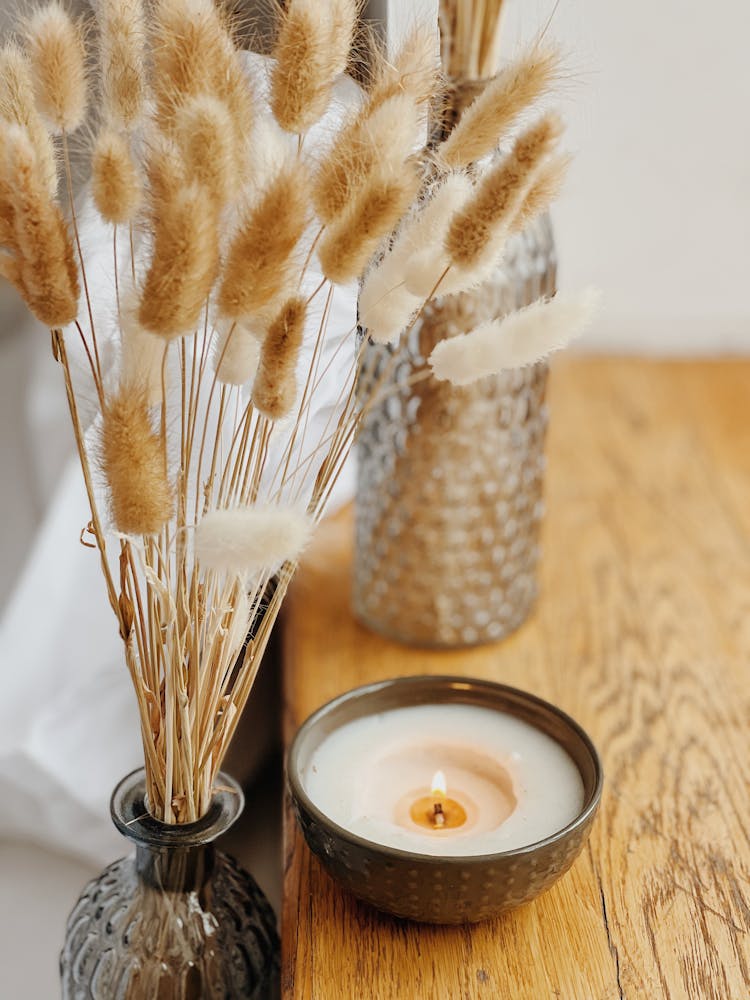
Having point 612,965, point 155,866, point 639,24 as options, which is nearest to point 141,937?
point 155,866

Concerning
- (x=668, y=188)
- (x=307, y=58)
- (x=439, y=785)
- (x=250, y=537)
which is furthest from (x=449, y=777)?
(x=668, y=188)

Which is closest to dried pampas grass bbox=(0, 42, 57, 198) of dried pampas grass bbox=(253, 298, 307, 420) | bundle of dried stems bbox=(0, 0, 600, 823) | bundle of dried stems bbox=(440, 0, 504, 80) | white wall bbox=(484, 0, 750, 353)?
bundle of dried stems bbox=(0, 0, 600, 823)

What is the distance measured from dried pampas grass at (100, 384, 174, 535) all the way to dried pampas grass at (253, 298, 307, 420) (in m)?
0.05

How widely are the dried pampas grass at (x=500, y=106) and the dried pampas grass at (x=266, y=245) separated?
8cm

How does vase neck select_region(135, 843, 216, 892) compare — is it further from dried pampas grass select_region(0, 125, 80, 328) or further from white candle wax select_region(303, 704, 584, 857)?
dried pampas grass select_region(0, 125, 80, 328)

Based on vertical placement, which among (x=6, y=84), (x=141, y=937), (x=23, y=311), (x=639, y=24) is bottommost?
(x=141, y=937)

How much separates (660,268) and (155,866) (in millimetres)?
1031

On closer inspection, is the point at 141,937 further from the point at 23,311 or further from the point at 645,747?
the point at 23,311

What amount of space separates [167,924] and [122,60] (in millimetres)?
419

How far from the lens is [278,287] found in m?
0.41

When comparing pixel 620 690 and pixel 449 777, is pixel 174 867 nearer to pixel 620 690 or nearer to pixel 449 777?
pixel 449 777

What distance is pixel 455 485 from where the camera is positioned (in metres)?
0.78

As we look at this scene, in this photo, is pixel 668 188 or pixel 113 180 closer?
pixel 113 180

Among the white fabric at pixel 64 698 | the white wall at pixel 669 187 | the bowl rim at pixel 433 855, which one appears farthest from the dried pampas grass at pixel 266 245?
the white wall at pixel 669 187
